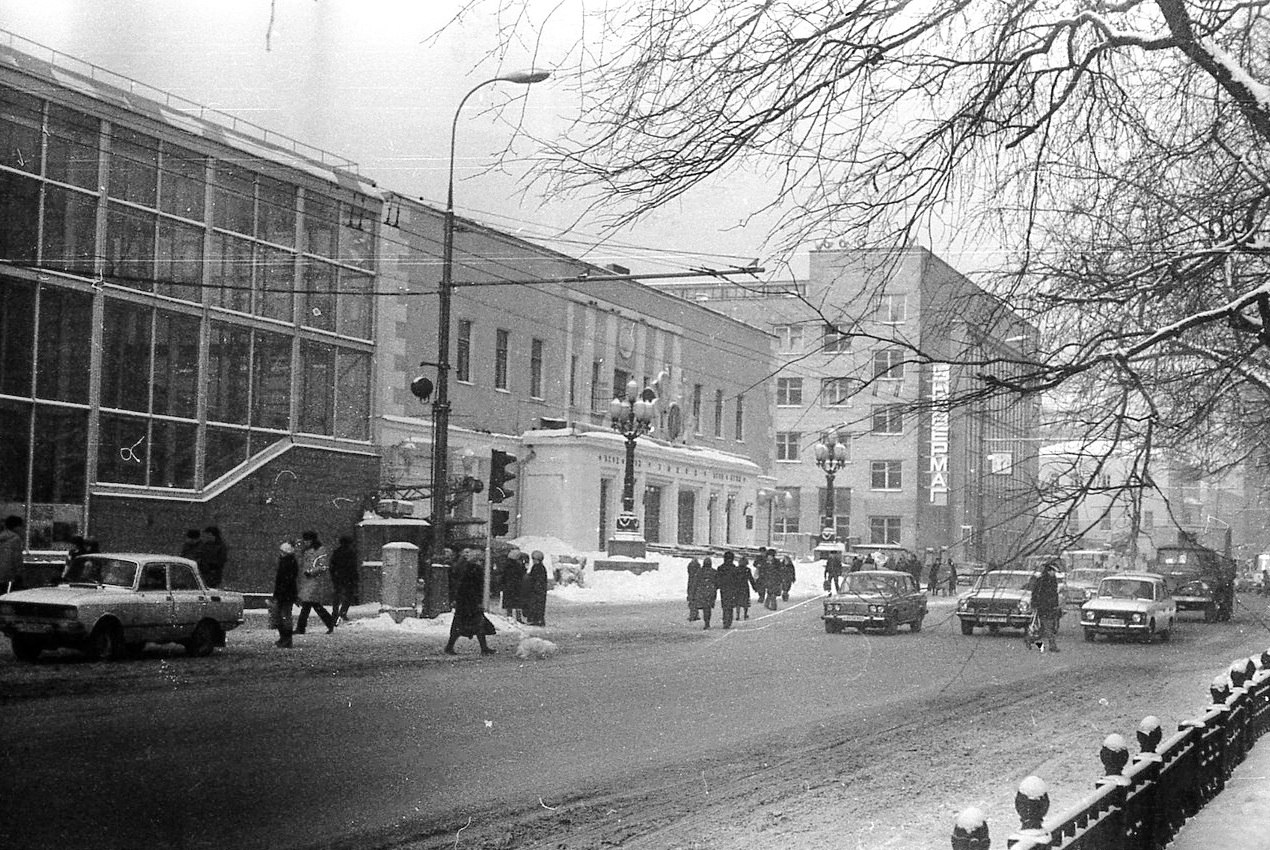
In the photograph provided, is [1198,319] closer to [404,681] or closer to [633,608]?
[404,681]

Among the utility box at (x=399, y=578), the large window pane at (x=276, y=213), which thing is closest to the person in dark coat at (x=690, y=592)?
the utility box at (x=399, y=578)

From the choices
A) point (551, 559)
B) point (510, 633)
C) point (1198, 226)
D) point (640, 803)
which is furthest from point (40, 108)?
point (551, 559)

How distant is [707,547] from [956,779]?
4337cm

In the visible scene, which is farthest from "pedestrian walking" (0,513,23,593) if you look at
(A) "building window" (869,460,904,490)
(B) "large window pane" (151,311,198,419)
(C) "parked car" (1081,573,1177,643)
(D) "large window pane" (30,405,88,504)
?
(A) "building window" (869,460,904,490)

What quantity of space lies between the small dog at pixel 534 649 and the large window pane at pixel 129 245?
34.2 ft

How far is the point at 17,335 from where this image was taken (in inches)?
925

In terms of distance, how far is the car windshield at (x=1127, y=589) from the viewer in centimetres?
3030

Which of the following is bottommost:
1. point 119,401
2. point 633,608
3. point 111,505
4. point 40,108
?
point 633,608

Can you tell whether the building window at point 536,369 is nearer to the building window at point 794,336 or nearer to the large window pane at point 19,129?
the large window pane at point 19,129

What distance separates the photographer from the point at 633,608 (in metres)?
34.9

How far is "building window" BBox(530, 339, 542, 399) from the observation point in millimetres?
46812

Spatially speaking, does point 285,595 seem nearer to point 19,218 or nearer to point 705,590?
point 19,218

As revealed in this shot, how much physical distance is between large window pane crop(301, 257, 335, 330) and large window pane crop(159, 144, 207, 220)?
11.5 feet

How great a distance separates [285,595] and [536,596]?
8.05m
